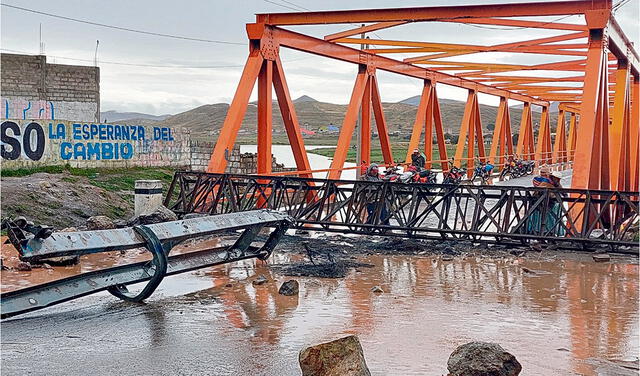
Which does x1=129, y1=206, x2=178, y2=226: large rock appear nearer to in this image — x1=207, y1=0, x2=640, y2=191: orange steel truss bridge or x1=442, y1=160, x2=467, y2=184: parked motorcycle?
x1=207, y1=0, x2=640, y2=191: orange steel truss bridge

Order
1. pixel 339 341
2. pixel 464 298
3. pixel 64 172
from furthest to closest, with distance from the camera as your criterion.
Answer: pixel 64 172 < pixel 464 298 < pixel 339 341

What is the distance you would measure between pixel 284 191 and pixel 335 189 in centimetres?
115

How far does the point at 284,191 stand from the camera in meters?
15.3

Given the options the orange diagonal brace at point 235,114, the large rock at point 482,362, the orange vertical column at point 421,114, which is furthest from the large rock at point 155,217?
the orange vertical column at point 421,114

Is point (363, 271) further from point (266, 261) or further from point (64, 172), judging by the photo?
point (64, 172)

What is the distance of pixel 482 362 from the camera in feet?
19.5

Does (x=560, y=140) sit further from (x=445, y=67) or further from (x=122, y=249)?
(x=122, y=249)

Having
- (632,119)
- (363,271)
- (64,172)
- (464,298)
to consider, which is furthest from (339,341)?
(632,119)

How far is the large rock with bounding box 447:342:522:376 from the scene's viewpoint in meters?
5.92

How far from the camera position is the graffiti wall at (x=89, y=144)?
2161cm

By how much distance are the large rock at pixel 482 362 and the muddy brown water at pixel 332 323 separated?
408 millimetres

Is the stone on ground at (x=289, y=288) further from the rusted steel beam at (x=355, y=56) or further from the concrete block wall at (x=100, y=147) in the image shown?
the concrete block wall at (x=100, y=147)

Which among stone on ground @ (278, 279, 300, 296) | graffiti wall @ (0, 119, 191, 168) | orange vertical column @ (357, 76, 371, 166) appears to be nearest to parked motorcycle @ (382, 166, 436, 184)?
orange vertical column @ (357, 76, 371, 166)

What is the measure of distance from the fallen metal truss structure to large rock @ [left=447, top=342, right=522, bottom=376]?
4000 mm
